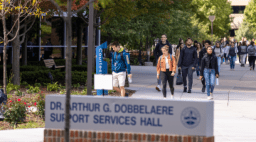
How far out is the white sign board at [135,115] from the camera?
558 cm

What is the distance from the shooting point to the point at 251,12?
70375 millimetres

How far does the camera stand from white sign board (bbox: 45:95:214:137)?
220 inches

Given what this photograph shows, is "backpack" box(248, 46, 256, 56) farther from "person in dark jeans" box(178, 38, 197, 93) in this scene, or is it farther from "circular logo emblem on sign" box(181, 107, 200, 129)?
"circular logo emblem on sign" box(181, 107, 200, 129)

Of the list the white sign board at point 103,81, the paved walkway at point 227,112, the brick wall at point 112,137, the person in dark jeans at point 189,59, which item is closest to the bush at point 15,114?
the paved walkway at point 227,112

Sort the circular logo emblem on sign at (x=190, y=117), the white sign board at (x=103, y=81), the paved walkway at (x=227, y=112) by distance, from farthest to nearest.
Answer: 1. the white sign board at (x=103, y=81)
2. the paved walkway at (x=227, y=112)
3. the circular logo emblem on sign at (x=190, y=117)

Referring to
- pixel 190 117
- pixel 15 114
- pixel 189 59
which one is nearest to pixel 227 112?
pixel 189 59

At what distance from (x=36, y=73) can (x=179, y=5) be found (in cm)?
859

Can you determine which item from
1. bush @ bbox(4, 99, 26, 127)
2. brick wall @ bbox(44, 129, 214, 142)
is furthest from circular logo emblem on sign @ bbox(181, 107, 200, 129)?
bush @ bbox(4, 99, 26, 127)

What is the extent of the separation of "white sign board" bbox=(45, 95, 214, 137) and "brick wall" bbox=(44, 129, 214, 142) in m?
0.05

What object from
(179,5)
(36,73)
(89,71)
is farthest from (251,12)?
(89,71)

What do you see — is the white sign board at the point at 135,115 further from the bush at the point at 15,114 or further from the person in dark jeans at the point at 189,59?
the person in dark jeans at the point at 189,59

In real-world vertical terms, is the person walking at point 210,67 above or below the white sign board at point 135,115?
above

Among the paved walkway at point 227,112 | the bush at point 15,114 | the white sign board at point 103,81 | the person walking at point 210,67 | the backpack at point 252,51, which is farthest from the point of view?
the backpack at point 252,51

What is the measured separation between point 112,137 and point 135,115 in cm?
42
